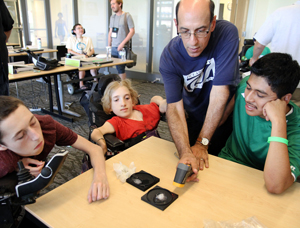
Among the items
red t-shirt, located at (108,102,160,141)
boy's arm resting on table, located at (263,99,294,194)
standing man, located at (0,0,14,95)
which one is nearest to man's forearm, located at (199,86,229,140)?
boy's arm resting on table, located at (263,99,294,194)

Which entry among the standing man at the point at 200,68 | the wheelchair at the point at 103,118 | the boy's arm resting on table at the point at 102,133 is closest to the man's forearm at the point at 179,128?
the standing man at the point at 200,68

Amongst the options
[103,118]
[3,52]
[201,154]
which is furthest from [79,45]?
[201,154]

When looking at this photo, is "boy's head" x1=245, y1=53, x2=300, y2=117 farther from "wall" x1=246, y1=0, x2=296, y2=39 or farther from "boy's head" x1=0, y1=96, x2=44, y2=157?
"wall" x1=246, y1=0, x2=296, y2=39

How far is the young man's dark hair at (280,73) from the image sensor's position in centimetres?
120

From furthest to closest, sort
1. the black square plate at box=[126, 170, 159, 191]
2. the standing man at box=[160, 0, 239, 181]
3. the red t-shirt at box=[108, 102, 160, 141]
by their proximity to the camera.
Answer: the red t-shirt at box=[108, 102, 160, 141]
the standing man at box=[160, 0, 239, 181]
the black square plate at box=[126, 170, 159, 191]

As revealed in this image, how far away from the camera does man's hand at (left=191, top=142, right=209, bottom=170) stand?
4.08ft

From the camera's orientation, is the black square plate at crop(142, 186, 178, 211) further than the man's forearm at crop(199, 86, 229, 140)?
No

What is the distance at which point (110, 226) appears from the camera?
0.84 m

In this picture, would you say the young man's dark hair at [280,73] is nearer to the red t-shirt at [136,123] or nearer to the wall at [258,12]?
the red t-shirt at [136,123]

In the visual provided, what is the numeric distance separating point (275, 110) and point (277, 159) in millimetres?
234

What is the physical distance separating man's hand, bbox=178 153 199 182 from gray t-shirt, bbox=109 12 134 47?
4.10m

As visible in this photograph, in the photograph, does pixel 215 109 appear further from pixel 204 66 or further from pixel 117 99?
pixel 117 99

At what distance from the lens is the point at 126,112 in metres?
1.95

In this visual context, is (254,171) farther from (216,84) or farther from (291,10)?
(291,10)
